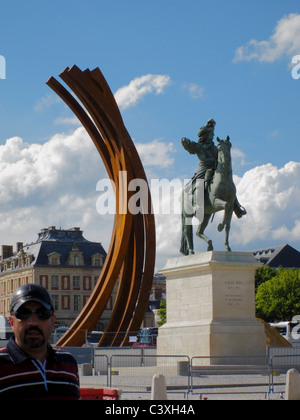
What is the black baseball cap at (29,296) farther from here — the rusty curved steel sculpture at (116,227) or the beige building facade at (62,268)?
the beige building facade at (62,268)

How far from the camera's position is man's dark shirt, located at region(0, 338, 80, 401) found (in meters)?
4.25

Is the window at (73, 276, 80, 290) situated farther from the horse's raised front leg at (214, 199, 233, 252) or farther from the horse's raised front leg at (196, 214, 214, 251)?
the horse's raised front leg at (214, 199, 233, 252)

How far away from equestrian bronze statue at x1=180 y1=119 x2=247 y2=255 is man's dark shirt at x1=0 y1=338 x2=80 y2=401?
61.6ft

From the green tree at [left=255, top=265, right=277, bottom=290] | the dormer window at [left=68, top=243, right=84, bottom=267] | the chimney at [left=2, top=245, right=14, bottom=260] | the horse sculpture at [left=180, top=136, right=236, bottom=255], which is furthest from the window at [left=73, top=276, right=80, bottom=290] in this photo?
the horse sculpture at [left=180, top=136, right=236, bottom=255]

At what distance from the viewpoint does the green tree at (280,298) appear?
71.6 m

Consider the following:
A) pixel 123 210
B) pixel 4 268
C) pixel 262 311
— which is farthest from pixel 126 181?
pixel 4 268

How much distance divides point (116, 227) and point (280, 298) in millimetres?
43981

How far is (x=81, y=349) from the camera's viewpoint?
27812mm

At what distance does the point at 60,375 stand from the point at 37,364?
190 millimetres

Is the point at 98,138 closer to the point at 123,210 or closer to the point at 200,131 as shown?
the point at 123,210

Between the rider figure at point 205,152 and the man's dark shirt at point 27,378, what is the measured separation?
1956 centimetres

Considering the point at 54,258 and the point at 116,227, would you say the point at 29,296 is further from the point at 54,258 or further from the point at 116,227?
the point at 54,258
